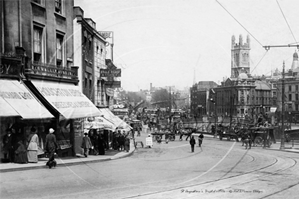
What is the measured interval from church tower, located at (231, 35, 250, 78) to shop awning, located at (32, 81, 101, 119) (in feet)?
17.7

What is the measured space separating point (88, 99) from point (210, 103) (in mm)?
4883

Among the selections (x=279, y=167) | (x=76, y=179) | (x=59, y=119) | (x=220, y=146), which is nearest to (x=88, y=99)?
(x=59, y=119)

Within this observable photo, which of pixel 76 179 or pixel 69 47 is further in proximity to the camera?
pixel 69 47

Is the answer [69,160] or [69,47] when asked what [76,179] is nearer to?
[69,160]

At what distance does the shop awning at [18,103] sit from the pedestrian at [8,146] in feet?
3.58

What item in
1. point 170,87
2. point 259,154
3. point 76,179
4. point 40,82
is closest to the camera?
point 170,87

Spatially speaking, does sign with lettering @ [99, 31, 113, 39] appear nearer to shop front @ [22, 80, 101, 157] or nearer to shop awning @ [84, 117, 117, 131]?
shop front @ [22, 80, 101, 157]

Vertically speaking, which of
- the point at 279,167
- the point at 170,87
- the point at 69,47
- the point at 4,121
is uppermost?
the point at 69,47

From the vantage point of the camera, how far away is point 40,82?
1251 centimetres

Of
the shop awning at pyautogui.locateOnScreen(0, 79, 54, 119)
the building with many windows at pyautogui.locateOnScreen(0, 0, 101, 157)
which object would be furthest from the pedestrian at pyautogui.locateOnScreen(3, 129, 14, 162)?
the shop awning at pyautogui.locateOnScreen(0, 79, 54, 119)

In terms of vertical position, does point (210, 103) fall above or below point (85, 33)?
below

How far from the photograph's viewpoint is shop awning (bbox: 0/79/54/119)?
10648 mm

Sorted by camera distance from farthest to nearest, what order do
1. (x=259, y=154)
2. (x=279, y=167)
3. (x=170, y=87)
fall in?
(x=259, y=154), (x=279, y=167), (x=170, y=87)

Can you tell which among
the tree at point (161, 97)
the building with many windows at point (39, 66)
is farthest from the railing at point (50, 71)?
the tree at point (161, 97)
